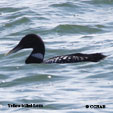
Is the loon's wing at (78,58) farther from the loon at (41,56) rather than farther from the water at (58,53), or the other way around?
the water at (58,53)

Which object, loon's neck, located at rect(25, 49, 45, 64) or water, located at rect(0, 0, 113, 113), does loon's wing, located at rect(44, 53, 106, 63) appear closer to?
water, located at rect(0, 0, 113, 113)

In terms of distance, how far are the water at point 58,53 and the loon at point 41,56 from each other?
130 millimetres

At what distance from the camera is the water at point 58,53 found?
12.9 meters

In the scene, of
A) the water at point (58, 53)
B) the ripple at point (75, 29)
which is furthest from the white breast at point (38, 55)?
the ripple at point (75, 29)

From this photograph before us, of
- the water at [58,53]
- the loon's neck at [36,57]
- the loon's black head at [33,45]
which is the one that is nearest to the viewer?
the water at [58,53]

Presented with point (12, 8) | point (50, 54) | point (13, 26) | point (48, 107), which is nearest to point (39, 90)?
point (48, 107)

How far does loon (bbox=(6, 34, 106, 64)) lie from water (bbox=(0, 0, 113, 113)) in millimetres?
130

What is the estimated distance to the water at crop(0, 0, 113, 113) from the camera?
1291 cm

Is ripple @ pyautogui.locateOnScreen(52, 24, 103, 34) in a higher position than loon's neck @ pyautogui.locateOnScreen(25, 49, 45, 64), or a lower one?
lower

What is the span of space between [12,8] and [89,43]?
560 centimetres

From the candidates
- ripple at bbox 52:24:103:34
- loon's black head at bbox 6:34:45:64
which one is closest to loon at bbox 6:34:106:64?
loon's black head at bbox 6:34:45:64

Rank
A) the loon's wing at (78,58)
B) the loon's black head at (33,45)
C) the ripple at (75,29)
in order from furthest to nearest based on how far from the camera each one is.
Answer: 1. the ripple at (75,29)
2. the loon's black head at (33,45)
3. the loon's wing at (78,58)

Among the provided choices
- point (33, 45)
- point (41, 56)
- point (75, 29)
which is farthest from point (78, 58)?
point (75, 29)

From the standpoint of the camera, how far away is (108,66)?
15.7 m
